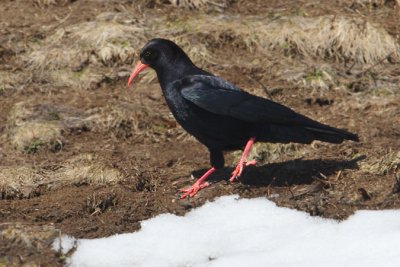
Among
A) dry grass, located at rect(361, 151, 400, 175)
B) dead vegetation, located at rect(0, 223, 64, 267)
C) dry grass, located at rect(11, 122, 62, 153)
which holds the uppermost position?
dry grass, located at rect(361, 151, 400, 175)

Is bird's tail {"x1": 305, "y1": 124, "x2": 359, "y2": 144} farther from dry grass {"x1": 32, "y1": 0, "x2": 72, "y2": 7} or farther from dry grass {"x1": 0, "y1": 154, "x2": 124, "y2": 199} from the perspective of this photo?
dry grass {"x1": 32, "y1": 0, "x2": 72, "y2": 7}

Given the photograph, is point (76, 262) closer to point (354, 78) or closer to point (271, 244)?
point (271, 244)

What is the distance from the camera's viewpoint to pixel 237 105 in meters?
7.36

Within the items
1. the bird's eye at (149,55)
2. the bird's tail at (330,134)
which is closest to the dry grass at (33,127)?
the bird's eye at (149,55)

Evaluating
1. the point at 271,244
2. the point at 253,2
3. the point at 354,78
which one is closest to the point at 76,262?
the point at 271,244

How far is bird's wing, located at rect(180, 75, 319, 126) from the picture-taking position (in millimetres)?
7309

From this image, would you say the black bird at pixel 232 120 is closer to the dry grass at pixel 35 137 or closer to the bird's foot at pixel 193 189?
the bird's foot at pixel 193 189

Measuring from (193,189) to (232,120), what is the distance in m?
0.77

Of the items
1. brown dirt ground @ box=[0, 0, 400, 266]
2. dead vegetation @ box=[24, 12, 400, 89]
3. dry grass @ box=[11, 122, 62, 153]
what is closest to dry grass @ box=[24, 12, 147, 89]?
dead vegetation @ box=[24, 12, 400, 89]

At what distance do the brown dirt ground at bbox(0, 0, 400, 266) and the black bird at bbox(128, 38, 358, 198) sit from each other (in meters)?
0.32

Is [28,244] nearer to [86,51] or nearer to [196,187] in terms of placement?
[196,187]

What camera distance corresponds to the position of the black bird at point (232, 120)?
7328 millimetres

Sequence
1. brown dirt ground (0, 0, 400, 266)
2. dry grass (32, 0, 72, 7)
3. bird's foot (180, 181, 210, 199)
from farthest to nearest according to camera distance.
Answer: dry grass (32, 0, 72, 7)
bird's foot (180, 181, 210, 199)
brown dirt ground (0, 0, 400, 266)

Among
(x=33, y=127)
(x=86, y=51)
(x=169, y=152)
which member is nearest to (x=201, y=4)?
(x=86, y=51)
